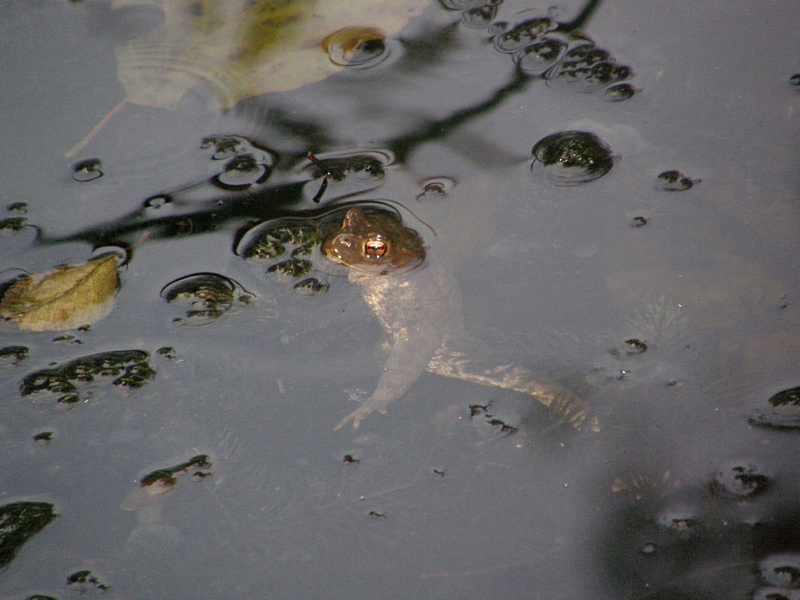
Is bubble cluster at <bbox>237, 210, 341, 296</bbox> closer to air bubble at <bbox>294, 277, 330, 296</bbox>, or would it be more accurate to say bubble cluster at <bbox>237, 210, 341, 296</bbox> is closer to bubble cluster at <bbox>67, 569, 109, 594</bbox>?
air bubble at <bbox>294, 277, 330, 296</bbox>

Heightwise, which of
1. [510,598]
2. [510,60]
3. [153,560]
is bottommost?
[510,598]

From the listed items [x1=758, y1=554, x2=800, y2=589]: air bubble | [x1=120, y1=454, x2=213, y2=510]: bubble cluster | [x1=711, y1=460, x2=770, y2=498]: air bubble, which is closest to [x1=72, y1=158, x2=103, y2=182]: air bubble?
[x1=120, y1=454, x2=213, y2=510]: bubble cluster

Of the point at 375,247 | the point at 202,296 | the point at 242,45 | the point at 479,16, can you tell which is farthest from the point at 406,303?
the point at 479,16

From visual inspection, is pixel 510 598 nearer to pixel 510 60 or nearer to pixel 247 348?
pixel 247 348

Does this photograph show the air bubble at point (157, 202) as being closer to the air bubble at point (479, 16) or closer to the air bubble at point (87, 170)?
the air bubble at point (87, 170)

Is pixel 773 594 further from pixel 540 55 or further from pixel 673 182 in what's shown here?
pixel 540 55

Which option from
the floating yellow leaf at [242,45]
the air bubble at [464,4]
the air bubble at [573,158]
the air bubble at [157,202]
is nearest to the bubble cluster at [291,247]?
the air bubble at [157,202]

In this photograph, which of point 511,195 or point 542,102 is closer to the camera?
point 511,195

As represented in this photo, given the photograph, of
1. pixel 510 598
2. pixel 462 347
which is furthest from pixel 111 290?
pixel 510 598
